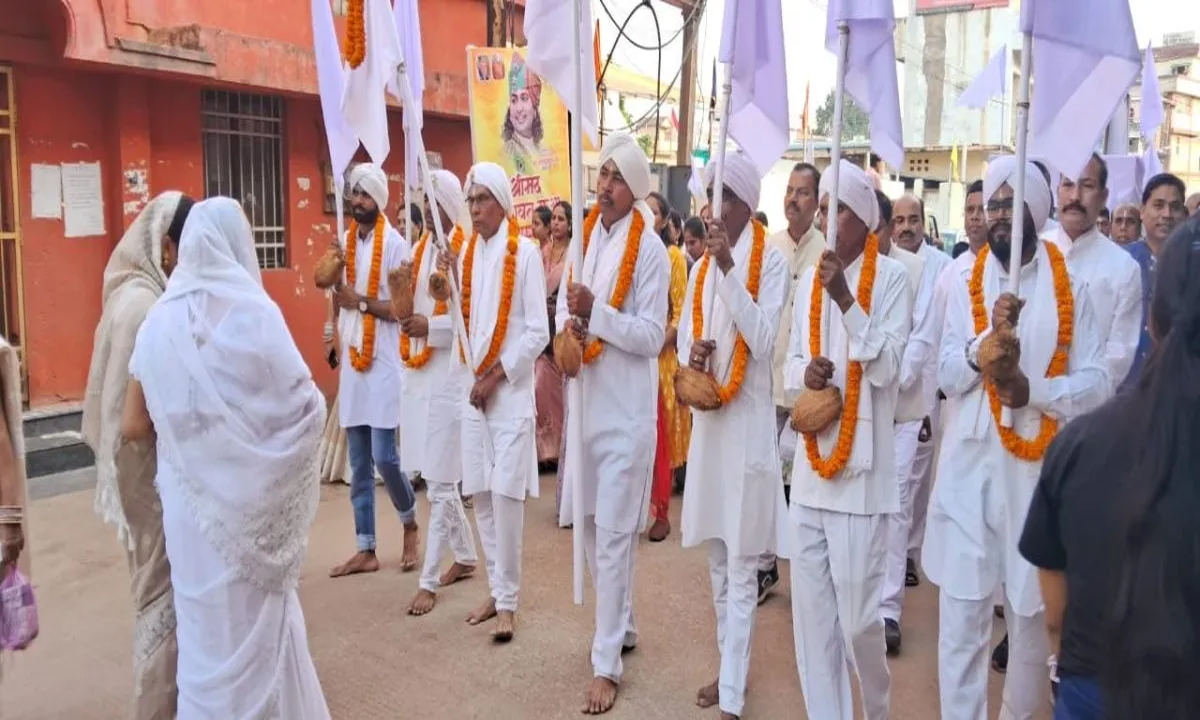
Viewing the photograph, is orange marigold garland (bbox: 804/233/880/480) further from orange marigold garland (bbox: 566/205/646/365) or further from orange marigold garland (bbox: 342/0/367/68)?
orange marigold garland (bbox: 342/0/367/68)

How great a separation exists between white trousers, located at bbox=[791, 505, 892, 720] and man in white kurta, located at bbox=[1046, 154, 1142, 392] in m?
1.02

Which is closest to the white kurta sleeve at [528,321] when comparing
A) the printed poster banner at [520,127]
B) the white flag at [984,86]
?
the printed poster banner at [520,127]

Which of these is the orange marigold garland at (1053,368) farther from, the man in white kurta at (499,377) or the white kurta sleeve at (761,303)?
the man in white kurta at (499,377)

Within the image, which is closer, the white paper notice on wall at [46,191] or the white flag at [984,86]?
the white paper notice on wall at [46,191]

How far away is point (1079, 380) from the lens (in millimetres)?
3465

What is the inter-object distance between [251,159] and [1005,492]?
8099 mm

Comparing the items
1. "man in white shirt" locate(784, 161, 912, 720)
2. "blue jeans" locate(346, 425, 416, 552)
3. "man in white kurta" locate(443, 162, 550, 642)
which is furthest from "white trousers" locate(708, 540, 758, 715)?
"blue jeans" locate(346, 425, 416, 552)

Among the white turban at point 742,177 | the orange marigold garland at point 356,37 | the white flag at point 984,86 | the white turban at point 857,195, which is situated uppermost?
the white flag at point 984,86

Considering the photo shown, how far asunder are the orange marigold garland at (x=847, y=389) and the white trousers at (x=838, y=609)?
0.19 metres

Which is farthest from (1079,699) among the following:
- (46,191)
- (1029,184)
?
(46,191)

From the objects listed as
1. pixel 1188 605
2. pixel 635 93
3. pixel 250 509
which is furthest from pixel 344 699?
pixel 635 93

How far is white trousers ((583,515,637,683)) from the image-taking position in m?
4.36

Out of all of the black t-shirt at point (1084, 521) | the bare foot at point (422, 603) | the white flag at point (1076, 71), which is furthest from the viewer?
the bare foot at point (422, 603)

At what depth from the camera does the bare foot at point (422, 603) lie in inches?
207
